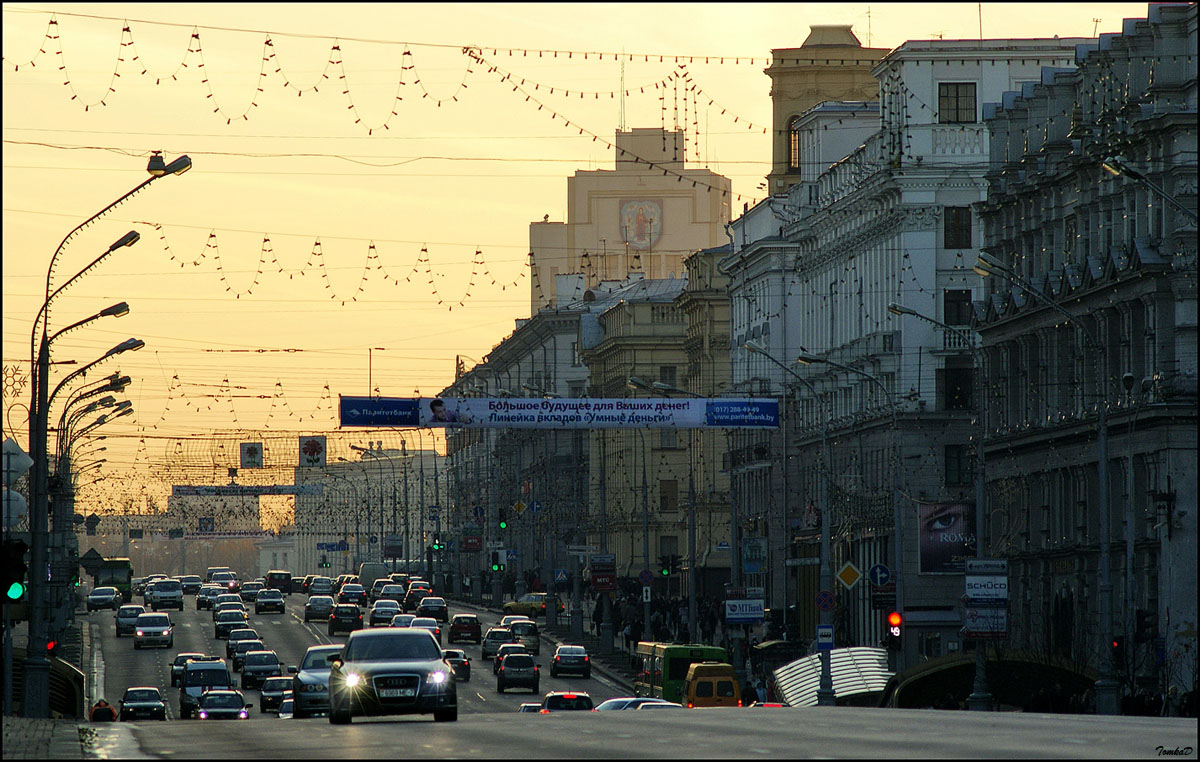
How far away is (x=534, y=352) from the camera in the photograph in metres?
154

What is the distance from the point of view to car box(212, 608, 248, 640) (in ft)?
307

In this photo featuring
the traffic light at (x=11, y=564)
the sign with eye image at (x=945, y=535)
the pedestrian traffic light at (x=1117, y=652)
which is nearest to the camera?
the traffic light at (x=11, y=564)

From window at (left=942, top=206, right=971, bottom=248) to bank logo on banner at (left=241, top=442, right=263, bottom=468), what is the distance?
41.8 m

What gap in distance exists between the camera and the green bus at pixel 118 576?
109 meters

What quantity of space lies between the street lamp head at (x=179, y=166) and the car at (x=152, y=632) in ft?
161

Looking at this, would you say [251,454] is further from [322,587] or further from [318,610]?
[322,587]

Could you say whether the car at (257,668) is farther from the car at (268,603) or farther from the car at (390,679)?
the car at (268,603)

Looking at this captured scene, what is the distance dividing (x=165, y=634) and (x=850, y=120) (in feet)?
113

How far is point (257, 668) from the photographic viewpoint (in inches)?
2766

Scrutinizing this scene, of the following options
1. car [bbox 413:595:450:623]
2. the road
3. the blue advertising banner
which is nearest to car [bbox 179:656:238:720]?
the road

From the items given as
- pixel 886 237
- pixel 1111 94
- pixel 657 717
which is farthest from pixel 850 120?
pixel 657 717

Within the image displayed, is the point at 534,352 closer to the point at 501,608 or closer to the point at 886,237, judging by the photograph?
the point at 501,608

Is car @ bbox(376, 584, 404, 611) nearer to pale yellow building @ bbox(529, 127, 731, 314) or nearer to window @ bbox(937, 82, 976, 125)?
window @ bbox(937, 82, 976, 125)

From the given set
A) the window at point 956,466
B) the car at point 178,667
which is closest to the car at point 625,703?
the car at point 178,667
